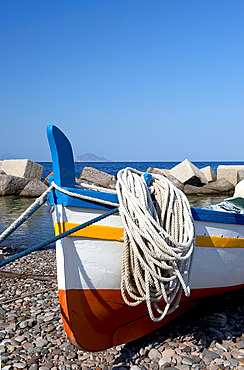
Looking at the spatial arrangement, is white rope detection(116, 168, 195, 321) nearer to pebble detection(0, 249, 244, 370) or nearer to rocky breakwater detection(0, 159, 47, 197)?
pebble detection(0, 249, 244, 370)

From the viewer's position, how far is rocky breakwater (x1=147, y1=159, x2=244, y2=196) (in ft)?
67.3

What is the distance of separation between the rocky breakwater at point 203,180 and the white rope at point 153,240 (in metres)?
16.8

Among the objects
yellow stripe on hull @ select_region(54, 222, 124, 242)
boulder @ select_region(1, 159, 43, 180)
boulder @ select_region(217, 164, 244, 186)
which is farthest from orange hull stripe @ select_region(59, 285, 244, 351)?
boulder @ select_region(217, 164, 244, 186)

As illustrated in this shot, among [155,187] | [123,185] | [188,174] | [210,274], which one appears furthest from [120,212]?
[188,174]

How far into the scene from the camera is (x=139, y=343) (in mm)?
3377

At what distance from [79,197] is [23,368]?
1522 mm

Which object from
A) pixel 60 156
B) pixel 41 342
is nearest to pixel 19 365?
pixel 41 342

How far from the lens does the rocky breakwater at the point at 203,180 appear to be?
67.3ft

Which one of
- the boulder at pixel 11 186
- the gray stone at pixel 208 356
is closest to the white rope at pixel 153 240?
the gray stone at pixel 208 356

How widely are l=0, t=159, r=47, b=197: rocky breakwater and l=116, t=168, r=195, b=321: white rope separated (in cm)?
1585

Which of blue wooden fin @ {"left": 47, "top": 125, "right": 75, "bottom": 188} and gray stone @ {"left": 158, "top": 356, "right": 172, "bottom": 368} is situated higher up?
blue wooden fin @ {"left": 47, "top": 125, "right": 75, "bottom": 188}

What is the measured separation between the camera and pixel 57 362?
3070mm

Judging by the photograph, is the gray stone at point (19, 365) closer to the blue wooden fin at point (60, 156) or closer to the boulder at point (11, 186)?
the blue wooden fin at point (60, 156)

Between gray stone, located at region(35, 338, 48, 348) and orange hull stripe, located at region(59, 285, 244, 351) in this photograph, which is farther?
gray stone, located at region(35, 338, 48, 348)
